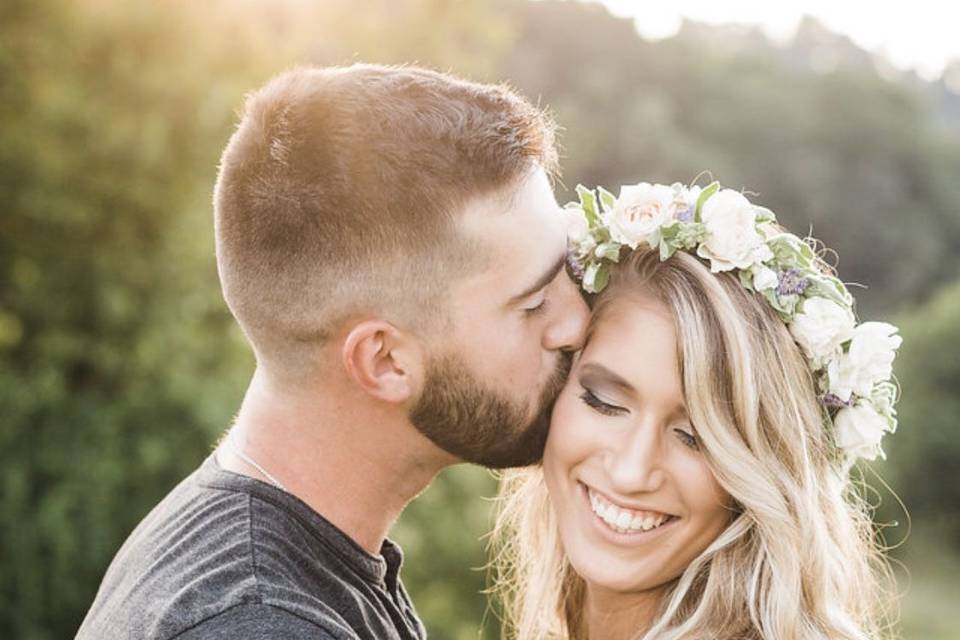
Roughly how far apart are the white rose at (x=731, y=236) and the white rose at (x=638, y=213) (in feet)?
0.47

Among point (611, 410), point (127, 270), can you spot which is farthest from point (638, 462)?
point (127, 270)

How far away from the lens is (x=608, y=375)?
3686 millimetres

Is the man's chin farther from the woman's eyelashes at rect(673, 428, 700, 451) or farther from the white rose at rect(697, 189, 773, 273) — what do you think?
the white rose at rect(697, 189, 773, 273)

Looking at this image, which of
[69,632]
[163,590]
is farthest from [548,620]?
[69,632]

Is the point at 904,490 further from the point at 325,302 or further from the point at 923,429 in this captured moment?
the point at 325,302

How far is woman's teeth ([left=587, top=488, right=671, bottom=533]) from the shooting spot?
370 centimetres

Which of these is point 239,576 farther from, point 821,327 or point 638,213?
point 821,327

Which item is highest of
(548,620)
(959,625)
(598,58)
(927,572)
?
(598,58)

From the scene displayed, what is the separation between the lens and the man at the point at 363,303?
3199 millimetres

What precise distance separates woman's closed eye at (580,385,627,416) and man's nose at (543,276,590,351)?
0.16 m

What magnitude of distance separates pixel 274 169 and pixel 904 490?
24.6 metres

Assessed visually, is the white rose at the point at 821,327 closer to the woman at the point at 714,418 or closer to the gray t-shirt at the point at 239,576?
the woman at the point at 714,418

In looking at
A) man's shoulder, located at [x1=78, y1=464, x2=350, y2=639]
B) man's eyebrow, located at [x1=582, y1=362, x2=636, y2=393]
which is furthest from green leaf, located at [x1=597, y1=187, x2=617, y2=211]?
man's shoulder, located at [x1=78, y1=464, x2=350, y2=639]

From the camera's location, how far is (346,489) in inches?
130
